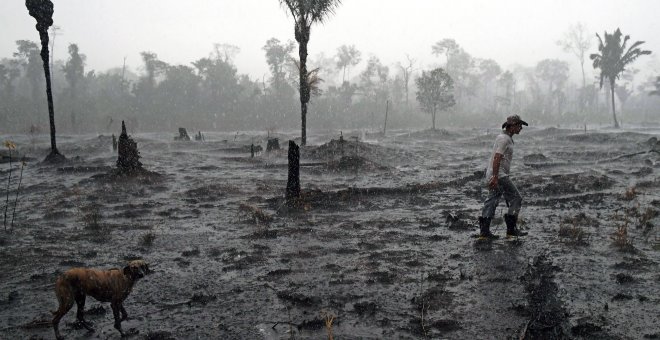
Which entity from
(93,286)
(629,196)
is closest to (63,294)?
(93,286)

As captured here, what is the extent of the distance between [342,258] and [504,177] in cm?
257

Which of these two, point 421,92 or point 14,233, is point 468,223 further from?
point 421,92

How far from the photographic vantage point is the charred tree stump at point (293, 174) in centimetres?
887

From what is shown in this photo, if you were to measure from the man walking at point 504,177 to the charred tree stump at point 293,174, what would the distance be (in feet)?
13.5

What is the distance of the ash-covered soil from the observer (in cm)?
388

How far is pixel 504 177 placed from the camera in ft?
19.2

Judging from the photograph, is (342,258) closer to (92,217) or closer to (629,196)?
(92,217)

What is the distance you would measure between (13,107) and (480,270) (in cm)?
5077

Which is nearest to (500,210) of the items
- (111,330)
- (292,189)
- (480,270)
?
(480,270)

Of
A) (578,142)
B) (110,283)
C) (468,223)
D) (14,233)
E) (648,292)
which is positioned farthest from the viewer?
(578,142)

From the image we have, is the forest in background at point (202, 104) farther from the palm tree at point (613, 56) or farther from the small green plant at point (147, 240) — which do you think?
the small green plant at point (147, 240)

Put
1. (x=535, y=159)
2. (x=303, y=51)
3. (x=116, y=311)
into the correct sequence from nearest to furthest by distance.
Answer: (x=116, y=311)
(x=535, y=159)
(x=303, y=51)

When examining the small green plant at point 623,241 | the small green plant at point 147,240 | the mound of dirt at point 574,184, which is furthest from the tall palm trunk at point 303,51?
the small green plant at point 623,241

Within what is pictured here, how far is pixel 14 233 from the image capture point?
7.00m
